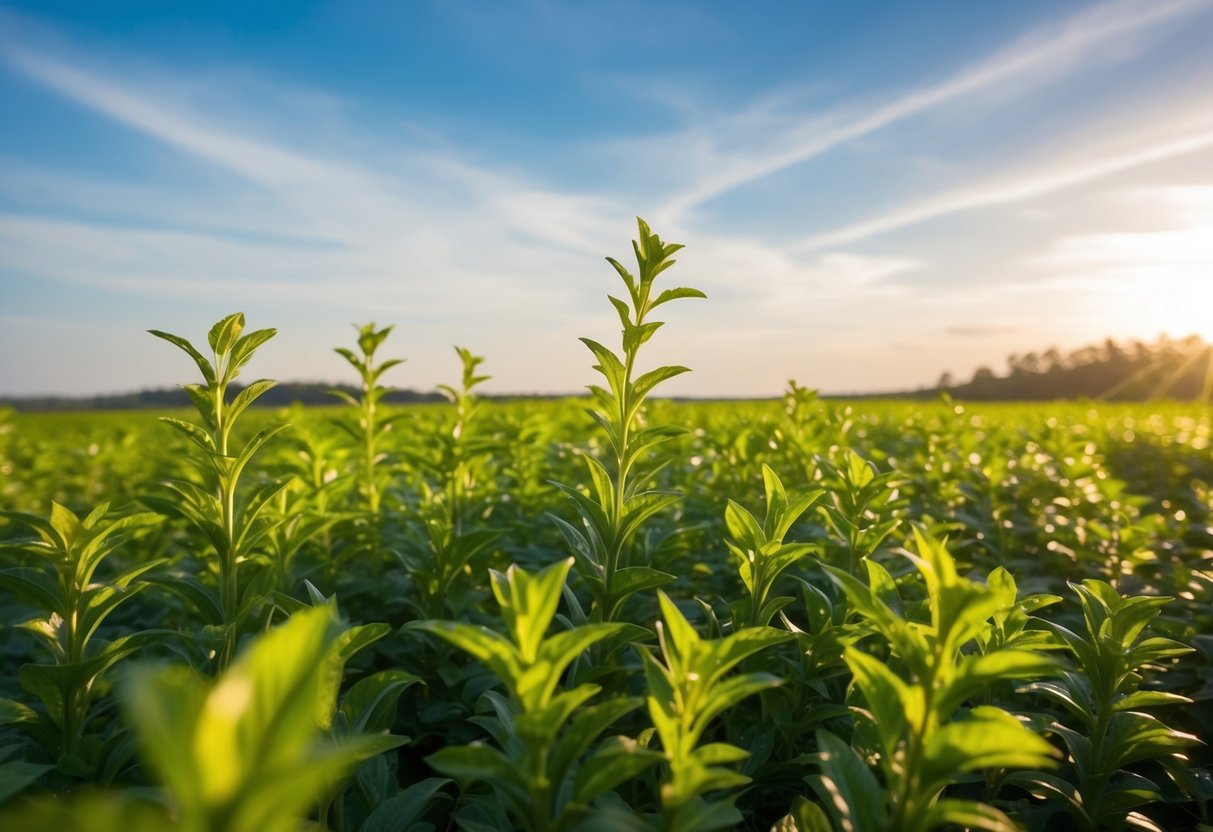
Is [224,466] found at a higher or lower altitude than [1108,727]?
higher

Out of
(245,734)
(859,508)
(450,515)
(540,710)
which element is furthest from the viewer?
(450,515)

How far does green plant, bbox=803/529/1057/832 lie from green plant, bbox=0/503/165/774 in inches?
75.1

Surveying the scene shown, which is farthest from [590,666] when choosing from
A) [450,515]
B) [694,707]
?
[450,515]

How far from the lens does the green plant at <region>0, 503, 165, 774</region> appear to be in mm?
1932

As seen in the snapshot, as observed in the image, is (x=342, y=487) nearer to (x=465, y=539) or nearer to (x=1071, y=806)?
(x=465, y=539)

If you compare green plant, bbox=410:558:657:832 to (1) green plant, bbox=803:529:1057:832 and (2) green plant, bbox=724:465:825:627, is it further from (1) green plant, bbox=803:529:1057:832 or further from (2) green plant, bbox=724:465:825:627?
(2) green plant, bbox=724:465:825:627

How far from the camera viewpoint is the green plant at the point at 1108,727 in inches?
77.9

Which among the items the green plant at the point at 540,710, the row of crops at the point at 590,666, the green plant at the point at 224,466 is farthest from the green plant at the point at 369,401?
the green plant at the point at 540,710

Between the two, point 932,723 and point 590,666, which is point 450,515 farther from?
point 932,723

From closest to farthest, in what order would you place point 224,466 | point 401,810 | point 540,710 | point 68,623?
point 540,710 < point 401,810 < point 68,623 < point 224,466

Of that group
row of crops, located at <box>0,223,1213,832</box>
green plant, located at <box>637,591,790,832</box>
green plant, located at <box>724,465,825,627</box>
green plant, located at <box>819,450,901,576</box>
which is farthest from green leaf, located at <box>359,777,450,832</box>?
green plant, located at <box>819,450,901,576</box>

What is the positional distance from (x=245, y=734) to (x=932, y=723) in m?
1.19

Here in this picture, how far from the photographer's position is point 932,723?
1335 millimetres

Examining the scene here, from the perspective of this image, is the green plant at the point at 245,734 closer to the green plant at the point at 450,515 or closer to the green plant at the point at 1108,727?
the green plant at the point at 450,515
